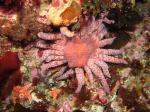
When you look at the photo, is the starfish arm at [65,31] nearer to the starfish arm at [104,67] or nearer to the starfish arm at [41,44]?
the starfish arm at [41,44]

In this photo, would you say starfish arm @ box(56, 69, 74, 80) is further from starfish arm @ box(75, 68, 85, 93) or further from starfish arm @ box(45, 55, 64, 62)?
starfish arm @ box(45, 55, 64, 62)

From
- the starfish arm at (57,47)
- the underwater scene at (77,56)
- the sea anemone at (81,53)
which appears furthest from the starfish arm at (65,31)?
the starfish arm at (57,47)

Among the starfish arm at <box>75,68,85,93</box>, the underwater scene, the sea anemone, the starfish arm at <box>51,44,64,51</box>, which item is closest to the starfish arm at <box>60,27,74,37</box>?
the underwater scene

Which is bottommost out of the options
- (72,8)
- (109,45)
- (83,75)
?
(83,75)

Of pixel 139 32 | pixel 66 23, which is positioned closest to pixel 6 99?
pixel 66 23

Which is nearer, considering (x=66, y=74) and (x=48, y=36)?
(x=48, y=36)

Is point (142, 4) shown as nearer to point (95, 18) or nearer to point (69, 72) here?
point (95, 18)

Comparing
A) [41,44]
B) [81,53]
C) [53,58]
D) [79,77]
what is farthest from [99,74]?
[41,44]

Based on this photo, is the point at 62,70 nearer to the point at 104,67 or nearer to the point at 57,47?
the point at 57,47
